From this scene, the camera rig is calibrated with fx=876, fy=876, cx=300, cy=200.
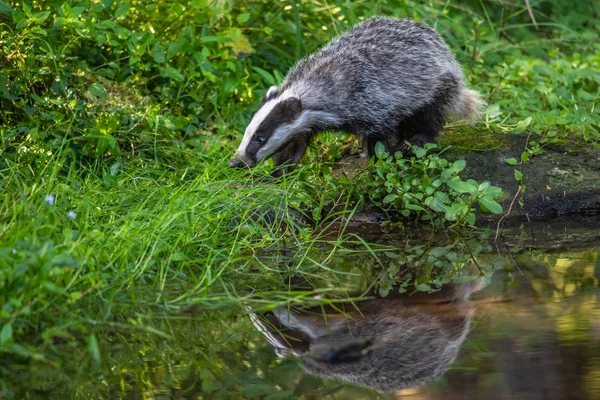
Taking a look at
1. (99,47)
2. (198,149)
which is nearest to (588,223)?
(198,149)

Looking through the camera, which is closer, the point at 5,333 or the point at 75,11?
the point at 5,333

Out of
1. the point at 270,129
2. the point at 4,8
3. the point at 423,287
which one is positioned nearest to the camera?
the point at 423,287

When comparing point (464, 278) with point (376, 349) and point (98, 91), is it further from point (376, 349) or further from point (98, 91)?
point (98, 91)

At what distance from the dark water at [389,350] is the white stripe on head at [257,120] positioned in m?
1.74

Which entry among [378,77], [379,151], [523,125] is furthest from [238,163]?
[523,125]

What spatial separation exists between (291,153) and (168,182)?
3.06 feet

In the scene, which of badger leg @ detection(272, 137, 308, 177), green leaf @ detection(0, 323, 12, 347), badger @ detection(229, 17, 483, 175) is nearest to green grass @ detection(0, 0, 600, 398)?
green leaf @ detection(0, 323, 12, 347)

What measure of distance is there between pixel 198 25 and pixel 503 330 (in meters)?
3.61

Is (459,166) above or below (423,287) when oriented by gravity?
below

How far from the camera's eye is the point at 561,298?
3279 mm

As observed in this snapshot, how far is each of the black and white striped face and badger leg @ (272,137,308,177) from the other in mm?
190

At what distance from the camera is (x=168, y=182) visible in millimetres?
4613

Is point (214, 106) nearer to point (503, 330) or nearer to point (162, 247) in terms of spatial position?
point (162, 247)

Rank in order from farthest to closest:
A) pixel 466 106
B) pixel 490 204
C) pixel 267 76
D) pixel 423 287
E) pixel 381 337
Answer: pixel 267 76, pixel 466 106, pixel 490 204, pixel 423 287, pixel 381 337
